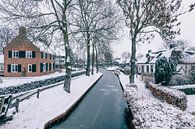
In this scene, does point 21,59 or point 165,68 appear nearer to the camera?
point 165,68

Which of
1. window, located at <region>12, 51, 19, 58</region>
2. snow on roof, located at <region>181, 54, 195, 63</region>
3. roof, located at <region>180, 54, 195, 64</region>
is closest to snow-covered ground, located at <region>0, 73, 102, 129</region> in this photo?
roof, located at <region>180, 54, 195, 64</region>

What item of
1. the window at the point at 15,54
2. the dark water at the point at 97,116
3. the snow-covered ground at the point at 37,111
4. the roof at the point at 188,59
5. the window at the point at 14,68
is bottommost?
the dark water at the point at 97,116

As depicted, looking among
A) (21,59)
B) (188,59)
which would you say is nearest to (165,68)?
(188,59)

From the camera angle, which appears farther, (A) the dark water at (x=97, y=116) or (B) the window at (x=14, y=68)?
(B) the window at (x=14, y=68)

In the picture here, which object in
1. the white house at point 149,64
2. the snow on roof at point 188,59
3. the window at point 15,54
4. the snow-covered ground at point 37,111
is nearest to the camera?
the snow-covered ground at point 37,111

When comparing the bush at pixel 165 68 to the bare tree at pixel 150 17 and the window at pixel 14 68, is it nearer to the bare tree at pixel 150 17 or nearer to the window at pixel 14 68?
the bare tree at pixel 150 17

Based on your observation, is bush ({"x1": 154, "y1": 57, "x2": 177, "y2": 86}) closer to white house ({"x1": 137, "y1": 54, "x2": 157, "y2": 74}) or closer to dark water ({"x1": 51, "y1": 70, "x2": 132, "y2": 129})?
dark water ({"x1": 51, "y1": 70, "x2": 132, "y2": 129})

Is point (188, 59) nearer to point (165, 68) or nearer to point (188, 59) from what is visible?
point (188, 59)

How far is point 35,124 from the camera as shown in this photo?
1266cm

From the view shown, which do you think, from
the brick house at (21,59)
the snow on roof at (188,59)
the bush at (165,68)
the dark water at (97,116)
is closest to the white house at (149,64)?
the snow on roof at (188,59)

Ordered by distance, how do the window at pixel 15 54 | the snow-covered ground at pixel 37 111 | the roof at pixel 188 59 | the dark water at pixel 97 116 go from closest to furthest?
the snow-covered ground at pixel 37 111, the dark water at pixel 97 116, the roof at pixel 188 59, the window at pixel 15 54

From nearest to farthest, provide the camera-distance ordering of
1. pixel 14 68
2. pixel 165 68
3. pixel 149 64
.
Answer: pixel 165 68 → pixel 14 68 → pixel 149 64

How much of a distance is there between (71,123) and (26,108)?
300 cm

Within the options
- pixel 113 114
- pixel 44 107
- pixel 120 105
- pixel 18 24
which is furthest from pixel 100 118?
pixel 18 24
